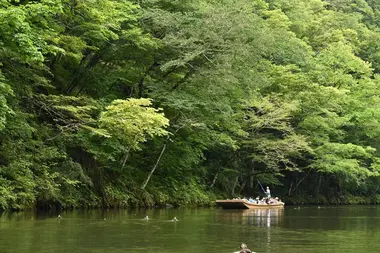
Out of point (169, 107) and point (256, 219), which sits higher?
point (169, 107)

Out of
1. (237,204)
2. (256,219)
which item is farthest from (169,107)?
(256,219)

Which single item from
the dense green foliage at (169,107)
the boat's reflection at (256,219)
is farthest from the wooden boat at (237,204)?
the dense green foliage at (169,107)

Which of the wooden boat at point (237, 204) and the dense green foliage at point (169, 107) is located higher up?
the dense green foliage at point (169, 107)

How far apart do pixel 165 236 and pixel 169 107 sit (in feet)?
59.3

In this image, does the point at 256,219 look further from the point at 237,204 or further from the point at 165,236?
the point at 165,236

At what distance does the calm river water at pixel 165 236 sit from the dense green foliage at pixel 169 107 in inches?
140

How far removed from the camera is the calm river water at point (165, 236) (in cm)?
1416

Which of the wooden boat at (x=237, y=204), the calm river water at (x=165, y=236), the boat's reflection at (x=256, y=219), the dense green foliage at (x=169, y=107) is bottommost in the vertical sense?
the calm river water at (x=165, y=236)

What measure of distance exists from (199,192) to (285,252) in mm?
24172

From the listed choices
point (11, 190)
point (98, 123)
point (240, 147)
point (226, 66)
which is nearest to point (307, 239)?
point (11, 190)

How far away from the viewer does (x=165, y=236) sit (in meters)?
16.9

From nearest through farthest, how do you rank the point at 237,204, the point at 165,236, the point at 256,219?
the point at 165,236 → the point at 256,219 → the point at 237,204

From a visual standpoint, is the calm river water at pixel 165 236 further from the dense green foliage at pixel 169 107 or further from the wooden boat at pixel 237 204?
the wooden boat at pixel 237 204

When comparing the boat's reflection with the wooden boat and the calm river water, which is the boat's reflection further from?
the calm river water
